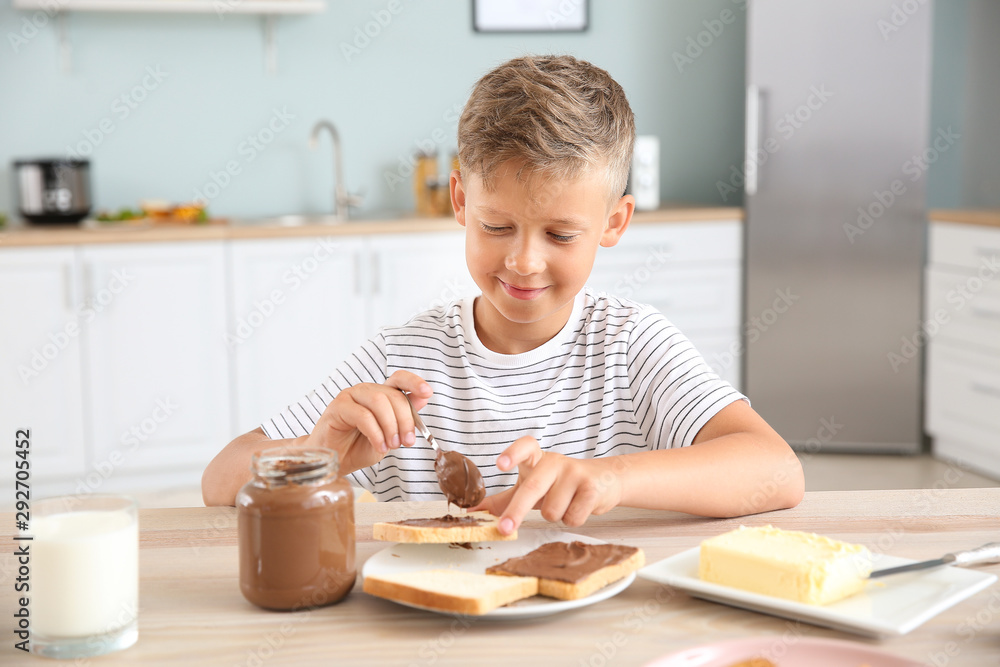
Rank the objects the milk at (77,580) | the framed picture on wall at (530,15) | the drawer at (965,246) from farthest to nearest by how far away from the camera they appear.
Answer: the framed picture on wall at (530,15), the drawer at (965,246), the milk at (77,580)

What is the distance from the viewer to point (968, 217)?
3084mm

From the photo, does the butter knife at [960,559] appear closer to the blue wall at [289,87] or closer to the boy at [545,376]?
the boy at [545,376]

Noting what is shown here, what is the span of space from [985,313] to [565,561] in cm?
270

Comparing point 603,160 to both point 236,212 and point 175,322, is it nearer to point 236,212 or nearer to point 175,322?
point 175,322

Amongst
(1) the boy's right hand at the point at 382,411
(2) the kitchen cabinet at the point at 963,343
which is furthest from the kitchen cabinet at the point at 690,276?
(1) the boy's right hand at the point at 382,411

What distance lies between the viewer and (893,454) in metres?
3.49

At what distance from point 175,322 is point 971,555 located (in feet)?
8.48

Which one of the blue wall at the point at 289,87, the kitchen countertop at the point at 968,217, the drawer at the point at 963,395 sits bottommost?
the drawer at the point at 963,395

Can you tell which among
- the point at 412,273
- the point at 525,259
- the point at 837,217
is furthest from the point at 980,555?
the point at 837,217

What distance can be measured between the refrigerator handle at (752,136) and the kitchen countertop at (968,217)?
1.91 ft

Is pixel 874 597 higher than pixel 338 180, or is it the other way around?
pixel 338 180

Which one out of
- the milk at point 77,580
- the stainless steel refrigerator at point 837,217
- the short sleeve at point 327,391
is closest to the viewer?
the milk at point 77,580

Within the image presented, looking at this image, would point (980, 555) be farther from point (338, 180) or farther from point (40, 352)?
point (338, 180)

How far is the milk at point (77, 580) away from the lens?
0.68 m
